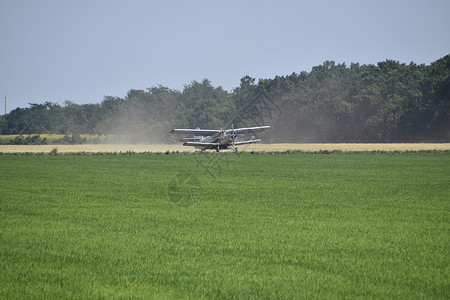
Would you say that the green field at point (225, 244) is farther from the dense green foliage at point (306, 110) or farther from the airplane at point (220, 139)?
the dense green foliage at point (306, 110)

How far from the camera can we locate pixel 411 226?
13.0 metres

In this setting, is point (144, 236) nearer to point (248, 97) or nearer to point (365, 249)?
point (365, 249)

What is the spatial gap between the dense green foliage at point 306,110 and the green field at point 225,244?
7930cm

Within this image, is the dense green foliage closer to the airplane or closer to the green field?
the airplane

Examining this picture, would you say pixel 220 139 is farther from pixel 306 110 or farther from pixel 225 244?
pixel 306 110

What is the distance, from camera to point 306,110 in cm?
12200

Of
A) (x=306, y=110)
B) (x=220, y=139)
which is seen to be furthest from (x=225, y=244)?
(x=306, y=110)

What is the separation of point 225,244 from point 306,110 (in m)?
113

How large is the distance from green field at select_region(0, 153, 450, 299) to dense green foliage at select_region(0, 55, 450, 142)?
79.3 meters

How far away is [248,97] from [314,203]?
12320 centimetres

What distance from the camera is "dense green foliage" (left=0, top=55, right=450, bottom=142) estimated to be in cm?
9600

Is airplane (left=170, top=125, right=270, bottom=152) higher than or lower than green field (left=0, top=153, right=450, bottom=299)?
higher

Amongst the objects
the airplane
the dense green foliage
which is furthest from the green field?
the dense green foliage

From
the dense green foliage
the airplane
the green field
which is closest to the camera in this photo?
the green field
